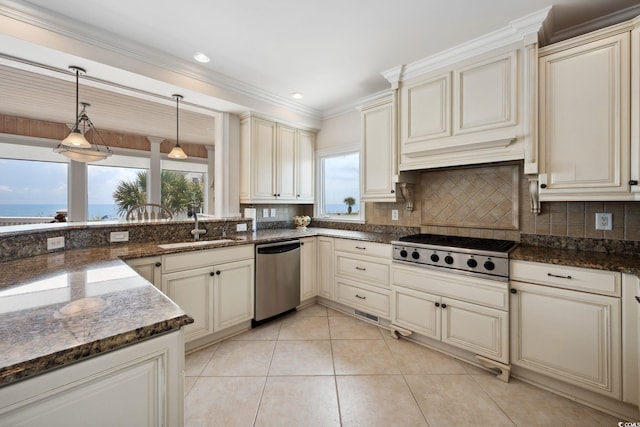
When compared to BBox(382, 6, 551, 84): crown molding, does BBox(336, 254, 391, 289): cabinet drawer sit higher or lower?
lower

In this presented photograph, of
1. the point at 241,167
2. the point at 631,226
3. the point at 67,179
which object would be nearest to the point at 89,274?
the point at 241,167

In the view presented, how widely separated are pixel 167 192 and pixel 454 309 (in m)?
7.14

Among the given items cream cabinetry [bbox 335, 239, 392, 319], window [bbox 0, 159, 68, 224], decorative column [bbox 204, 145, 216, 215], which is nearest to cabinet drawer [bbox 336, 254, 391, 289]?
cream cabinetry [bbox 335, 239, 392, 319]

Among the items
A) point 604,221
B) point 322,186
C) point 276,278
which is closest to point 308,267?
point 276,278

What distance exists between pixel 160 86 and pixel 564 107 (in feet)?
11.1

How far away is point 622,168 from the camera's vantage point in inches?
68.0

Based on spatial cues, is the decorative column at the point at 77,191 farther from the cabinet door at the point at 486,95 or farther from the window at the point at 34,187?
the cabinet door at the point at 486,95

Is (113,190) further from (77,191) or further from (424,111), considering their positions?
(424,111)

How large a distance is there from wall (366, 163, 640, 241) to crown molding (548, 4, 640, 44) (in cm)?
110

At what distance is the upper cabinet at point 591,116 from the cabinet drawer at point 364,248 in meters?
1.32

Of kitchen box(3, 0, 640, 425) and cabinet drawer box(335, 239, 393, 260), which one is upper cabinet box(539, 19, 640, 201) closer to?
kitchen box(3, 0, 640, 425)

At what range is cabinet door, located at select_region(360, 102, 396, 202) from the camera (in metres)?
2.91

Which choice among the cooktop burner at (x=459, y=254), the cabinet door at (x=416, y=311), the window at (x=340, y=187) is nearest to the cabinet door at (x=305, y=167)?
the window at (x=340, y=187)

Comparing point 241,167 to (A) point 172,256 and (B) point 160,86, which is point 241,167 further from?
(A) point 172,256
